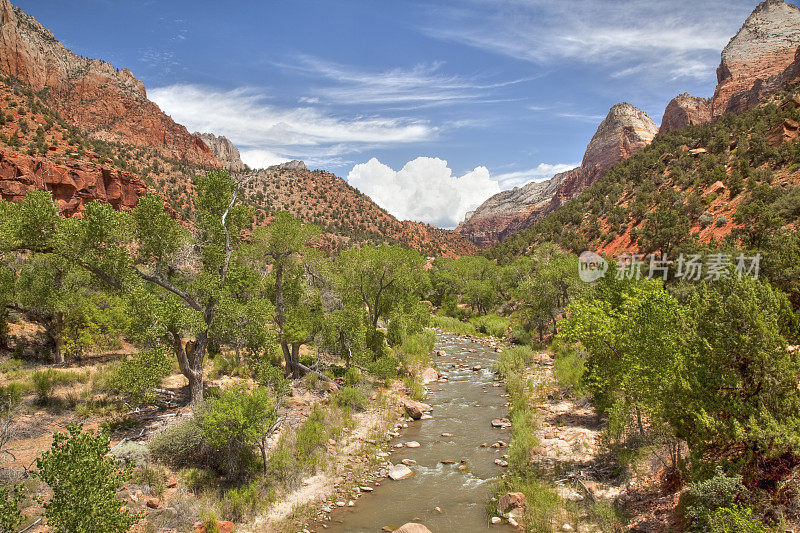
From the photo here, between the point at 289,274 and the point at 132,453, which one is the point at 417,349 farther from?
the point at 132,453

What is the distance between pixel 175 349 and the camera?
14.5m

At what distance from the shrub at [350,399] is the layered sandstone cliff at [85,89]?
84499 millimetres

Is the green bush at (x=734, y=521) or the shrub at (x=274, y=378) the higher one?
the green bush at (x=734, y=521)

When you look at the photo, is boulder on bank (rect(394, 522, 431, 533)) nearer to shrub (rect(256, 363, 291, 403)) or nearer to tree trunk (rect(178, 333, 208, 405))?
shrub (rect(256, 363, 291, 403))

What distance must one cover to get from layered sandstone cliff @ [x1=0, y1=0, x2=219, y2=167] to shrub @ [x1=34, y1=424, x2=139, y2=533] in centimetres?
8823

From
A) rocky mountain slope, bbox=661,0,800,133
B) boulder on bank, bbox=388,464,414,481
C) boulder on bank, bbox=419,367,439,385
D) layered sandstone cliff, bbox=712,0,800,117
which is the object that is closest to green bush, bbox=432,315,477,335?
boulder on bank, bbox=419,367,439,385

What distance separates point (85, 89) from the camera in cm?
8719

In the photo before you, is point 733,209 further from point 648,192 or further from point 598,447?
point 598,447

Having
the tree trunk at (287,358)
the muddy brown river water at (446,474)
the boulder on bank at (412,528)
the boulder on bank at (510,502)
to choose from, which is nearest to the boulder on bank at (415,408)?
the muddy brown river water at (446,474)

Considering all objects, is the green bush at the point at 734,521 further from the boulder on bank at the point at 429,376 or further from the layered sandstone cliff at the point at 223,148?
the layered sandstone cliff at the point at 223,148

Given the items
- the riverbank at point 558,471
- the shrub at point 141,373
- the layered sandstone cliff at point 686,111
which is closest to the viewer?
the riverbank at point 558,471

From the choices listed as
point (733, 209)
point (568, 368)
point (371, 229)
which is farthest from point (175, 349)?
point (371, 229)

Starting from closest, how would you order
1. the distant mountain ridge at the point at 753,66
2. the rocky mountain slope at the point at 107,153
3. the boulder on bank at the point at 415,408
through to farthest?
the boulder on bank at the point at 415,408 < the rocky mountain slope at the point at 107,153 < the distant mountain ridge at the point at 753,66

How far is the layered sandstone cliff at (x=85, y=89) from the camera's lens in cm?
7206
